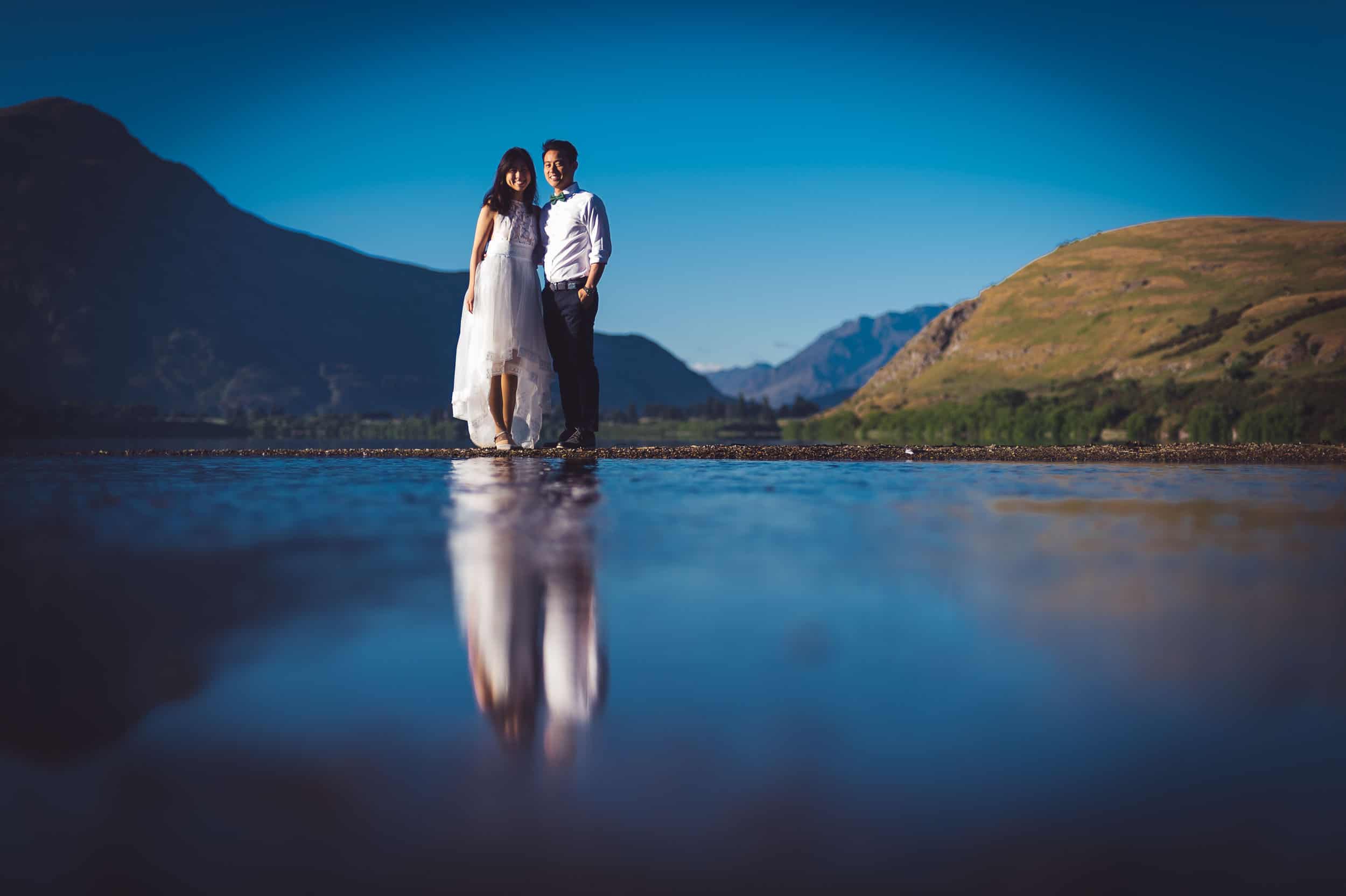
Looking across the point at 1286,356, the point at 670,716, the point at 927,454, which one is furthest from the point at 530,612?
the point at 1286,356

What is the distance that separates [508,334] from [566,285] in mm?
1030

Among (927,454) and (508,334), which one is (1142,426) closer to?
(927,454)

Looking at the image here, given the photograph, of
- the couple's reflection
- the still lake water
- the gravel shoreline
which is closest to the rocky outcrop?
the gravel shoreline

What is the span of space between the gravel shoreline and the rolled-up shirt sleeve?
2.51 m

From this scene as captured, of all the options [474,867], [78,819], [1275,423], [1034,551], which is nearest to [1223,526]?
[1034,551]

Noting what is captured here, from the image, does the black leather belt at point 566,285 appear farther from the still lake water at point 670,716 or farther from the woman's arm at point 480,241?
the still lake water at point 670,716

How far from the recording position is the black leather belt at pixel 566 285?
12.2 m

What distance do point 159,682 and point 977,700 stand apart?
2.08 m

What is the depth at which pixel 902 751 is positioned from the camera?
6.26ft

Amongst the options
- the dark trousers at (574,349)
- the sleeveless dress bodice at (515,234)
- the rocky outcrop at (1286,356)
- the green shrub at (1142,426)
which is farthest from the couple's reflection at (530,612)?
the rocky outcrop at (1286,356)

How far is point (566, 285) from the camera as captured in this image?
12.3 meters

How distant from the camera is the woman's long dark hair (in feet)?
40.4

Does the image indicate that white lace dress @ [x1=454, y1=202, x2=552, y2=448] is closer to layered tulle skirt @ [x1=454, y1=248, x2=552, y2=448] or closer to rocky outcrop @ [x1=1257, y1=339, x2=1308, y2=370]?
layered tulle skirt @ [x1=454, y1=248, x2=552, y2=448]

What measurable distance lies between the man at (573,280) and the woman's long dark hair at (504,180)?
274 mm
